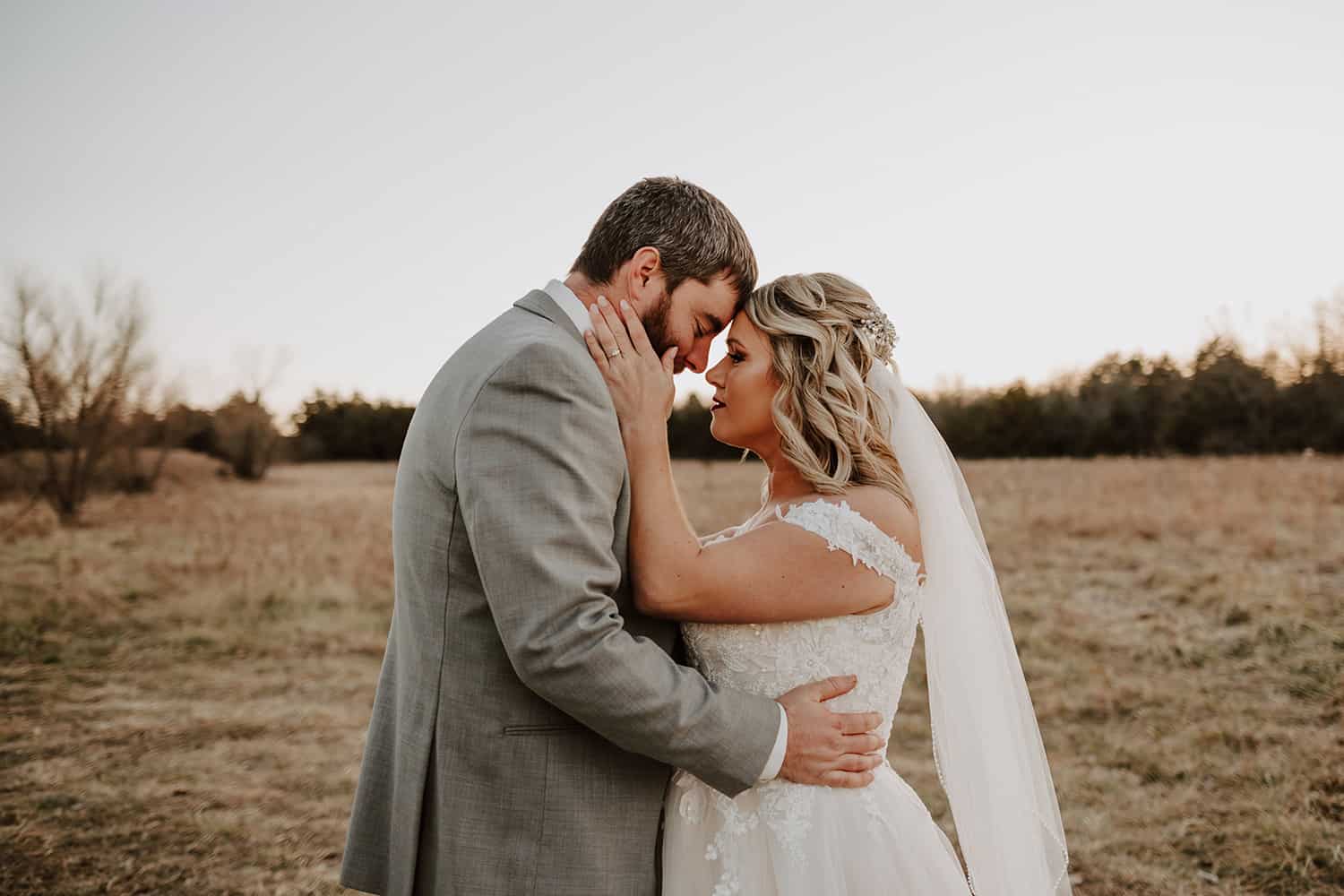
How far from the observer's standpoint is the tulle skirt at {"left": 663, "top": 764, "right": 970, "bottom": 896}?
2.39m

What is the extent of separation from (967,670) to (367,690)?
6.98 metres

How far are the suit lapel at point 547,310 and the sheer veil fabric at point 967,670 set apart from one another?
3.67 feet

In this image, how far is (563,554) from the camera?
188 cm

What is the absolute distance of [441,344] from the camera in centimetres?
1017

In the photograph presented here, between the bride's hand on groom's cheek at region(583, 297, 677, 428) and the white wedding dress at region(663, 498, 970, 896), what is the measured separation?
516mm

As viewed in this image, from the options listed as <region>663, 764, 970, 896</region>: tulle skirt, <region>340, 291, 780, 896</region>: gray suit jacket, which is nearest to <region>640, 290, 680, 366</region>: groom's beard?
<region>340, 291, 780, 896</region>: gray suit jacket

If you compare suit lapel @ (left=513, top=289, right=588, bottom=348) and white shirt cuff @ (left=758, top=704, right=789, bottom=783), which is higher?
suit lapel @ (left=513, top=289, right=588, bottom=348)

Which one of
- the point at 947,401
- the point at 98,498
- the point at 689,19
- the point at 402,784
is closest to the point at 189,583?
the point at 98,498

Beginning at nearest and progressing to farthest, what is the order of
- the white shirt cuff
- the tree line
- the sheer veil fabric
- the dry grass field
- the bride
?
the white shirt cuff, the bride, the sheer veil fabric, the dry grass field, the tree line

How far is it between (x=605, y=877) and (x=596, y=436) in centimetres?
99

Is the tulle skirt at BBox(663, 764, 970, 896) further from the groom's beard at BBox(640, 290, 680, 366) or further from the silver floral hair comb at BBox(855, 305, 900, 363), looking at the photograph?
the silver floral hair comb at BBox(855, 305, 900, 363)

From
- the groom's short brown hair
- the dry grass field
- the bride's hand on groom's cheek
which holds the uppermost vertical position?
the groom's short brown hair

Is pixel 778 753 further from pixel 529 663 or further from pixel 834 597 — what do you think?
pixel 529 663

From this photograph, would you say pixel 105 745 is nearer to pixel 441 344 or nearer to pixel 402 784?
pixel 441 344
